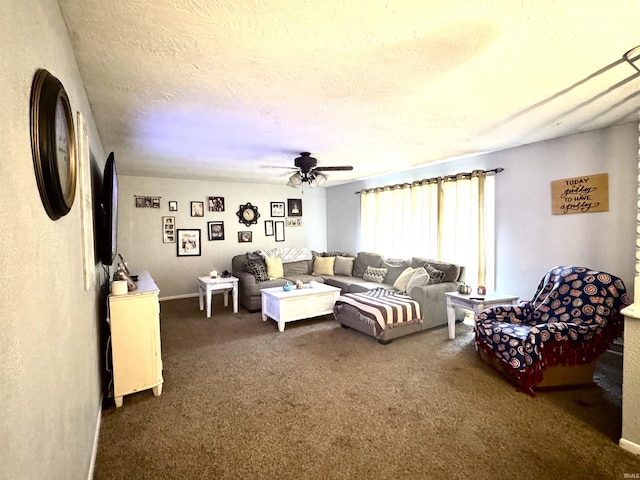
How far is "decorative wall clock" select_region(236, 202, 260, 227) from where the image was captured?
6699 mm

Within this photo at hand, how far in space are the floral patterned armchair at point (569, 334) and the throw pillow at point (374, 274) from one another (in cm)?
262

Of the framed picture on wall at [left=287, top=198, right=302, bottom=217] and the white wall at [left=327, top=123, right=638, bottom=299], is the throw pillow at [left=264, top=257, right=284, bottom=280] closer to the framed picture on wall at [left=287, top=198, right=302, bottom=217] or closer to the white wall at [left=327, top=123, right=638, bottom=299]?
the framed picture on wall at [left=287, top=198, right=302, bottom=217]

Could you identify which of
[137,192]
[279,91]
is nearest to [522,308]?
[279,91]

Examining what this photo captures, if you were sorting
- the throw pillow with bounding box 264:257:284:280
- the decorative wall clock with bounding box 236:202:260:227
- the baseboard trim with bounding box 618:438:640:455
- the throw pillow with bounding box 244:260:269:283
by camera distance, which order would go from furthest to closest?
the decorative wall clock with bounding box 236:202:260:227, the throw pillow with bounding box 264:257:284:280, the throw pillow with bounding box 244:260:269:283, the baseboard trim with bounding box 618:438:640:455

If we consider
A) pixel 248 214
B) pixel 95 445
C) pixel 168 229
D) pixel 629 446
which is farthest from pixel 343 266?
pixel 95 445

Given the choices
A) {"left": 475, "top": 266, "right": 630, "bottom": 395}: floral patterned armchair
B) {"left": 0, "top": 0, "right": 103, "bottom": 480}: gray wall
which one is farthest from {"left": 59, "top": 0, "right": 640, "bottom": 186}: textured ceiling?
{"left": 475, "top": 266, "right": 630, "bottom": 395}: floral patterned armchair

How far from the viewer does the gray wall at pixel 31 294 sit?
0.76 metres

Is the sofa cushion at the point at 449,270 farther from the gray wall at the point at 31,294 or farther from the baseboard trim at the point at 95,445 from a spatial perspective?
the gray wall at the point at 31,294

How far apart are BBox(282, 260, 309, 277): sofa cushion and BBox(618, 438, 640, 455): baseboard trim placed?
15.8ft

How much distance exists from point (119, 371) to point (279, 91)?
2475 millimetres

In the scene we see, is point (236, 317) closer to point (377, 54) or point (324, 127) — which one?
point (324, 127)

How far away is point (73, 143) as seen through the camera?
55.8 inches

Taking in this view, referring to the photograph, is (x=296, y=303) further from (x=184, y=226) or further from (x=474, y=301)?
(x=184, y=226)

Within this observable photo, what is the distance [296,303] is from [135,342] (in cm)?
215
